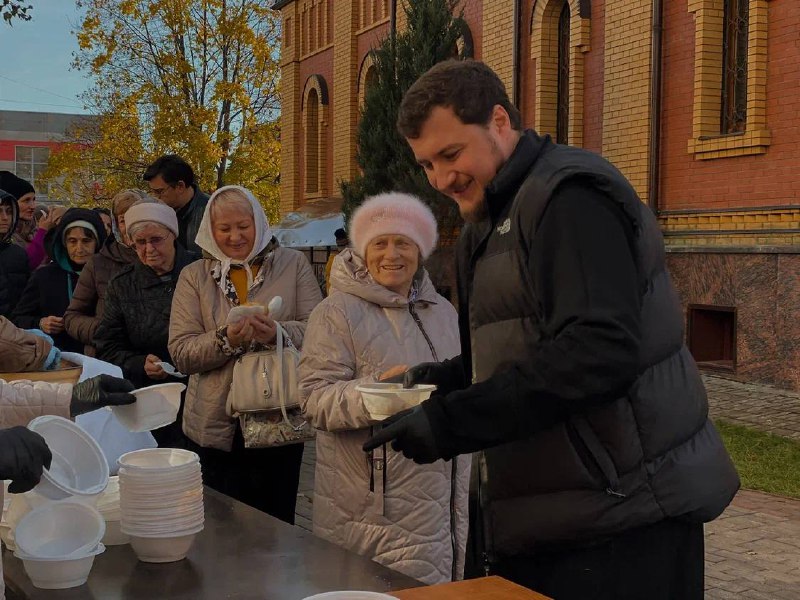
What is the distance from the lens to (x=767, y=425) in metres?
10.6

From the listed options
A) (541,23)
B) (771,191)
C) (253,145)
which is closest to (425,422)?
(771,191)

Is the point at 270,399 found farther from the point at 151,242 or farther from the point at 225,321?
the point at 151,242

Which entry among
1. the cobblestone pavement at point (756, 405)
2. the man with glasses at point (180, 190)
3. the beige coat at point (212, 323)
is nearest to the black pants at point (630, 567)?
the beige coat at point (212, 323)

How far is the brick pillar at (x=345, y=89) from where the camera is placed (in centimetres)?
2597

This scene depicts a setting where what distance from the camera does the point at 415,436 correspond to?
251cm

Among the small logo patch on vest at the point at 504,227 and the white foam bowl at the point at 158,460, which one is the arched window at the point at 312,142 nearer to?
the white foam bowl at the point at 158,460


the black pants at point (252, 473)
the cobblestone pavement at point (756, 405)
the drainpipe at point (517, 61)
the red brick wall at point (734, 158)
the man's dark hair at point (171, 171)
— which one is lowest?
the cobblestone pavement at point (756, 405)

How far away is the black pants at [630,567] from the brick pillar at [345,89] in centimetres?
2333

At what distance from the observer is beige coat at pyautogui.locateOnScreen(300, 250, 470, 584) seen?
387 cm

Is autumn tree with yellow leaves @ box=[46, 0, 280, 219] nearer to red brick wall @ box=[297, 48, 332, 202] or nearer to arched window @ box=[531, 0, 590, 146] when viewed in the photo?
red brick wall @ box=[297, 48, 332, 202]

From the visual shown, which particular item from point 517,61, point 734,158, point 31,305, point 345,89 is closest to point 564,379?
point 31,305

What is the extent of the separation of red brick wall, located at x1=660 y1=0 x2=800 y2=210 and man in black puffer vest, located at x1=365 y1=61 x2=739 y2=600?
1095cm

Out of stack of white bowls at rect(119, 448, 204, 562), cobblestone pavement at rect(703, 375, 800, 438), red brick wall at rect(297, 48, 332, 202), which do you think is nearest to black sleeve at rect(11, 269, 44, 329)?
stack of white bowls at rect(119, 448, 204, 562)

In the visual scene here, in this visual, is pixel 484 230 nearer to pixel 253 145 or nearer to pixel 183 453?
pixel 183 453
